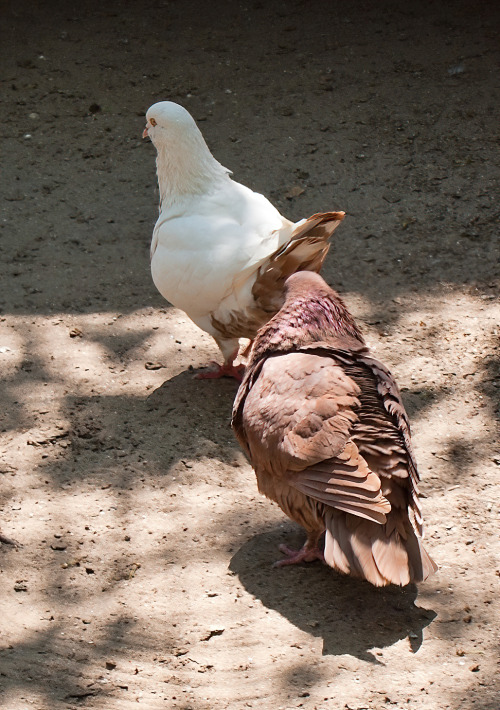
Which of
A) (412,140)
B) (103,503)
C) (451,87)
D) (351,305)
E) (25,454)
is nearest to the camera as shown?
(103,503)

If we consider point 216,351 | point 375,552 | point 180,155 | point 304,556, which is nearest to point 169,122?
point 180,155

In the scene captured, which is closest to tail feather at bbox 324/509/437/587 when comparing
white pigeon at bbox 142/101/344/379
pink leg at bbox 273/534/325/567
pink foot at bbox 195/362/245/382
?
pink leg at bbox 273/534/325/567

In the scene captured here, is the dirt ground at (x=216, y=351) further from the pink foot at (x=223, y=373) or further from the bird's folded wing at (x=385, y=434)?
the bird's folded wing at (x=385, y=434)

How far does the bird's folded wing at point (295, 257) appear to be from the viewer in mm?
4082

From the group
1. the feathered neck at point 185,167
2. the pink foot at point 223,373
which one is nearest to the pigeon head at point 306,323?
the pink foot at point 223,373

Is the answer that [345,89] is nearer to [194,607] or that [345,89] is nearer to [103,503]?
[103,503]

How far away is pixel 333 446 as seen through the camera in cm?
316

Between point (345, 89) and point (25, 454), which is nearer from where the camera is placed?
point (25, 454)

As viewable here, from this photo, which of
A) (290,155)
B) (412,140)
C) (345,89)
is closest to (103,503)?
(290,155)

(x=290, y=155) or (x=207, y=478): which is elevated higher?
(x=290, y=155)

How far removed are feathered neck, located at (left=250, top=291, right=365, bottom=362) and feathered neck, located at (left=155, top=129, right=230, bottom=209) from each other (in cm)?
125

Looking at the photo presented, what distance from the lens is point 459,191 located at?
19.5 ft

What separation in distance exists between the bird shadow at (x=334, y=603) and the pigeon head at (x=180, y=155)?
1.97 meters

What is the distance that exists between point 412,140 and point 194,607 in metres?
4.14
